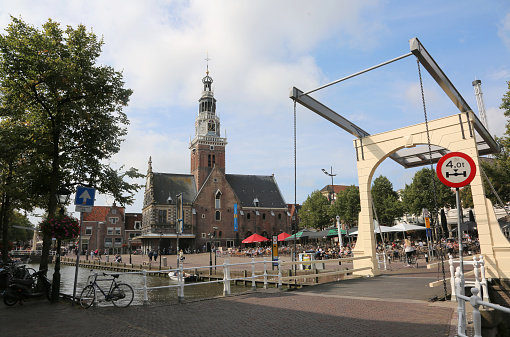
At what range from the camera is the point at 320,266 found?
20531 millimetres

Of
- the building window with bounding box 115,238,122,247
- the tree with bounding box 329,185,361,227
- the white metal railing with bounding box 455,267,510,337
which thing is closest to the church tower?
the building window with bounding box 115,238,122,247

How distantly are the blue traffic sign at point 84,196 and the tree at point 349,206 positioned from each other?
173ft

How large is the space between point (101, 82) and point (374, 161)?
1171 cm

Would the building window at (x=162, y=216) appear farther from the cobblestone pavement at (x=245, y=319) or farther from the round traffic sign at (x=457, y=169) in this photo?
the round traffic sign at (x=457, y=169)

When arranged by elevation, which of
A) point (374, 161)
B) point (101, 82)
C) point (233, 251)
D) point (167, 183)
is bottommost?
point (233, 251)

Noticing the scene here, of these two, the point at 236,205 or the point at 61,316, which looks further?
the point at 236,205

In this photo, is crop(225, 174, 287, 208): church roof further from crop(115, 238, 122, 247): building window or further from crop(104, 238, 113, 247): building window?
crop(104, 238, 113, 247): building window

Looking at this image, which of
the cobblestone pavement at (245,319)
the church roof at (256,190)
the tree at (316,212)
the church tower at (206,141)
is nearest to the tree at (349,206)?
the tree at (316,212)

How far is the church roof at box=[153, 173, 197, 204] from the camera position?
209 ft

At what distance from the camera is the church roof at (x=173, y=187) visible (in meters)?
63.6

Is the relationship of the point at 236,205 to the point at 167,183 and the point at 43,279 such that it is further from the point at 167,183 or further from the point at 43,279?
the point at 43,279

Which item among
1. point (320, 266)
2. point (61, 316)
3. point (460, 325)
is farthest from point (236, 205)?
point (460, 325)

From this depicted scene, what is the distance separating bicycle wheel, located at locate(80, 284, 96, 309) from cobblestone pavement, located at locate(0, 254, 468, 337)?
225 mm

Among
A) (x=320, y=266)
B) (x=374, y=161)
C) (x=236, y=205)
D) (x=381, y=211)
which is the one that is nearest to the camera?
A: (x=374, y=161)
